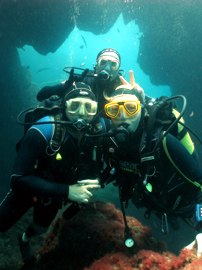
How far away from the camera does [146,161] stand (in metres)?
4.18

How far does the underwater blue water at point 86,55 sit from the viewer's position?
4064 cm

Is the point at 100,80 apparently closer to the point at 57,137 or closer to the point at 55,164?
the point at 57,137

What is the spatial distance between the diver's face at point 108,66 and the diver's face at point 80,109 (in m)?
1.97

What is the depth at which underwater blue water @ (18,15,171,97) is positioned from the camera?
40.6m

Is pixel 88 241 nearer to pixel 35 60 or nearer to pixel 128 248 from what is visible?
pixel 128 248

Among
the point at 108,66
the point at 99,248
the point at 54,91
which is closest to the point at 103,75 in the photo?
the point at 108,66

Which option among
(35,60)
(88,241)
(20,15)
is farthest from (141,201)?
(35,60)

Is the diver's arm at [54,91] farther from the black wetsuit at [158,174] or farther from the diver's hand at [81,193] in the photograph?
the diver's hand at [81,193]

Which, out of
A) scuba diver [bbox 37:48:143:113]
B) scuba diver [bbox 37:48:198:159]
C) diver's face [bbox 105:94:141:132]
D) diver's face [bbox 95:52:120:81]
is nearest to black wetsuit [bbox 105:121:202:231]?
diver's face [bbox 105:94:141:132]

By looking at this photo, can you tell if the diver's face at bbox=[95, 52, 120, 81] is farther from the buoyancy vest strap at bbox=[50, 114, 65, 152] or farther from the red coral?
the red coral

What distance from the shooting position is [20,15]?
13.8 metres

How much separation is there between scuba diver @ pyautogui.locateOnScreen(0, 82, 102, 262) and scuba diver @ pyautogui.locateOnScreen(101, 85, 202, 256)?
15.4 inches

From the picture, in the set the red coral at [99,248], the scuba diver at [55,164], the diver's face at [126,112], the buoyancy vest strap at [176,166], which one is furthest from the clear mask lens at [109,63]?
the red coral at [99,248]

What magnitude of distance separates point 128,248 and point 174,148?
1690mm
